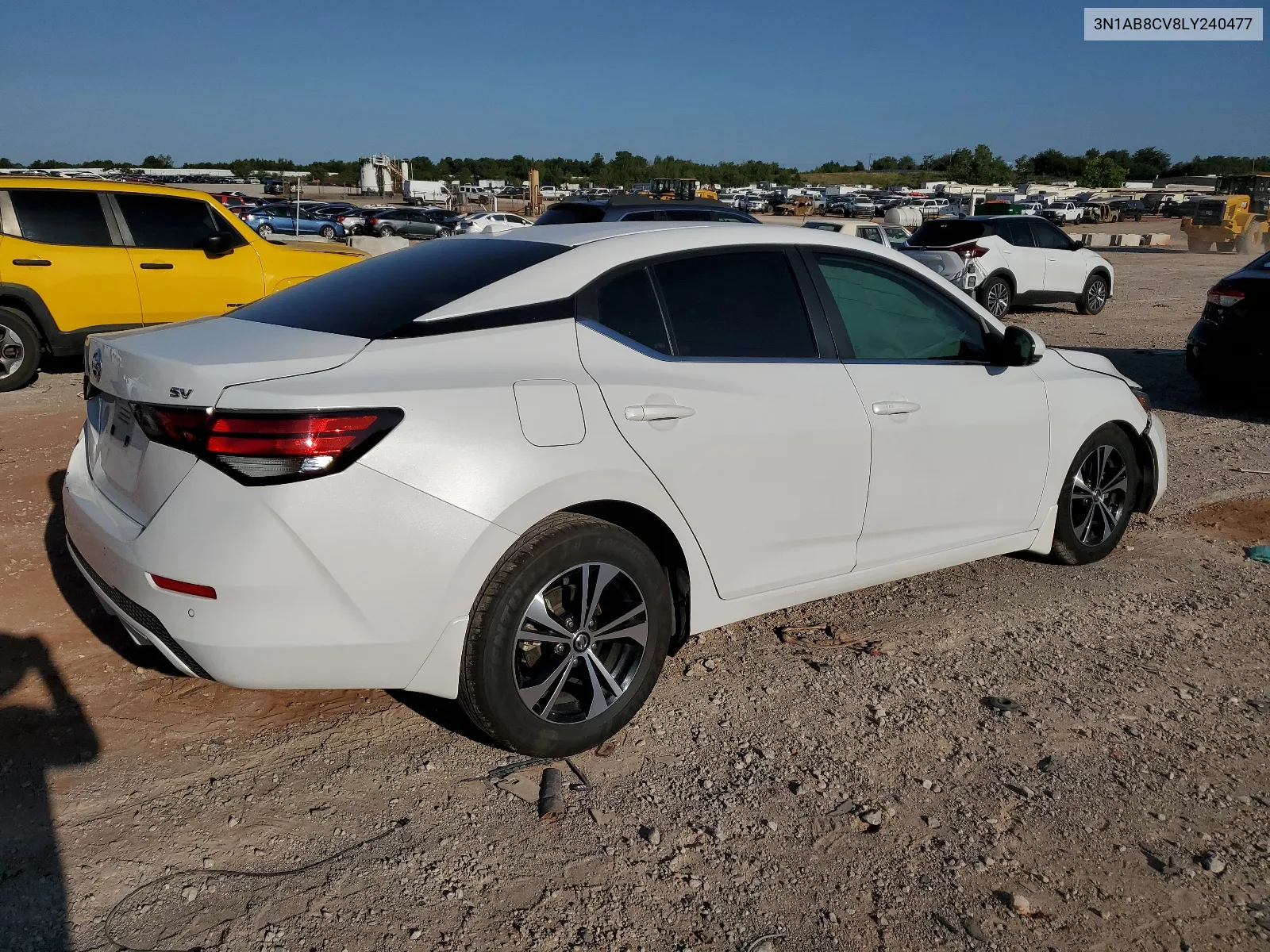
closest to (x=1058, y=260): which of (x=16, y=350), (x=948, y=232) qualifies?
(x=948, y=232)

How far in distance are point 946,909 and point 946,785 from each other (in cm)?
60

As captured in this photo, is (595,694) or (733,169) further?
(733,169)

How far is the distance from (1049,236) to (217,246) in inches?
524

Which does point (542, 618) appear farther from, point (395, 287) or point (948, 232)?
point (948, 232)

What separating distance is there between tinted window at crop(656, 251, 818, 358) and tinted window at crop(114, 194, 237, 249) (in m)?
7.08

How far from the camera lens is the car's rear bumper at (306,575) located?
8.92 feet

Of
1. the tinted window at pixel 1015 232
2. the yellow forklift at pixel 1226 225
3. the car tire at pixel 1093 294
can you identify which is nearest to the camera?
the tinted window at pixel 1015 232

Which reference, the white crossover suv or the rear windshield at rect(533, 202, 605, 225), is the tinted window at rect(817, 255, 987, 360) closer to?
the rear windshield at rect(533, 202, 605, 225)

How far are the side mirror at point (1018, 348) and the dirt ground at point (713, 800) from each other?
44.2 inches

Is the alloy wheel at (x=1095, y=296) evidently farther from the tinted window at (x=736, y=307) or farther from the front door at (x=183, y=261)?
the tinted window at (x=736, y=307)

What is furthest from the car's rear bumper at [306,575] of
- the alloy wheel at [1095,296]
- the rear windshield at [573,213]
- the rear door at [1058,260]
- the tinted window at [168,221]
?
the alloy wheel at [1095,296]

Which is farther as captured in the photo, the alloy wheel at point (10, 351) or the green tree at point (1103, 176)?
the green tree at point (1103, 176)

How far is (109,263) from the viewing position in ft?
29.8

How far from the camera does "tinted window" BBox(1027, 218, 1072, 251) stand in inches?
663
